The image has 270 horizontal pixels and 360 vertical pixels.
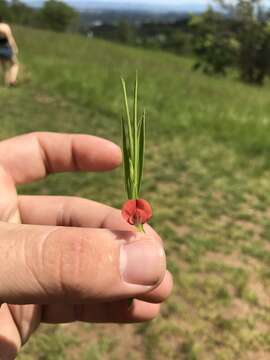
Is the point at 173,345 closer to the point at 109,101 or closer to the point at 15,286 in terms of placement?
the point at 15,286

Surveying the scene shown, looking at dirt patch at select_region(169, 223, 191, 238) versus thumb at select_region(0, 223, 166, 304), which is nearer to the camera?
thumb at select_region(0, 223, 166, 304)

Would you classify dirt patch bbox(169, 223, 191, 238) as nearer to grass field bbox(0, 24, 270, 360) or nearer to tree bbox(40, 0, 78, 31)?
grass field bbox(0, 24, 270, 360)

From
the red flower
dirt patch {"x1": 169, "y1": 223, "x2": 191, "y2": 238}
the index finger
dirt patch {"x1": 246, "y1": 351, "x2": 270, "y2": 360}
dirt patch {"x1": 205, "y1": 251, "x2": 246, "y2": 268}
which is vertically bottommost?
dirt patch {"x1": 246, "y1": 351, "x2": 270, "y2": 360}

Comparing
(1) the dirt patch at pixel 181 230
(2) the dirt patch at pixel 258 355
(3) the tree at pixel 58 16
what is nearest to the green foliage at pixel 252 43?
(1) the dirt patch at pixel 181 230

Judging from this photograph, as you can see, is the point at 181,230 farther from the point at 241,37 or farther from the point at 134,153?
the point at 241,37

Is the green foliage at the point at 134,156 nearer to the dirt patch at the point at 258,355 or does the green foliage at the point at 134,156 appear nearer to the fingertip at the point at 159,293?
the fingertip at the point at 159,293

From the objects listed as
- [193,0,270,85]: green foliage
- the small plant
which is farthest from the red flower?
[193,0,270,85]: green foliage
